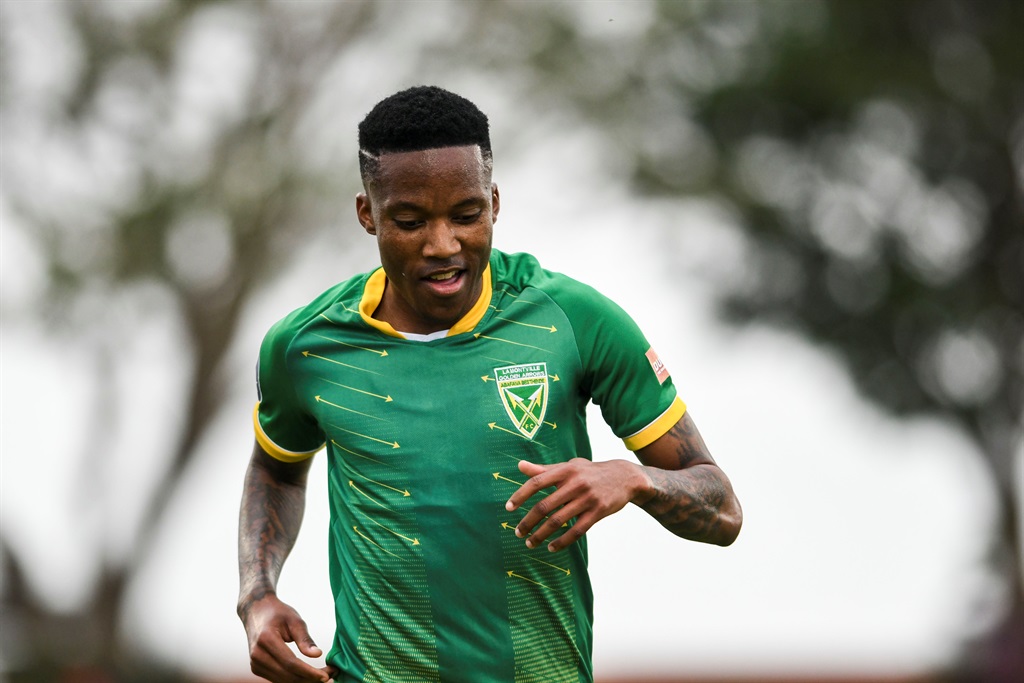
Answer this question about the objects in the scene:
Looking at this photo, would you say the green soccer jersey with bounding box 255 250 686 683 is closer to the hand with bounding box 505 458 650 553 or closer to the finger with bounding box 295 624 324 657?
the finger with bounding box 295 624 324 657

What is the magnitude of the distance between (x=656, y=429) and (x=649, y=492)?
0.46m

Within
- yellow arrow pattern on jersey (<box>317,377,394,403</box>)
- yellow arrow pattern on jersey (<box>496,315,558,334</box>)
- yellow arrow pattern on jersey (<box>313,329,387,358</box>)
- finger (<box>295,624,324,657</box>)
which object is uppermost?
yellow arrow pattern on jersey (<box>496,315,558,334</box>)

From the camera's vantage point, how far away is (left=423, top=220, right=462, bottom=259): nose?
4.84m

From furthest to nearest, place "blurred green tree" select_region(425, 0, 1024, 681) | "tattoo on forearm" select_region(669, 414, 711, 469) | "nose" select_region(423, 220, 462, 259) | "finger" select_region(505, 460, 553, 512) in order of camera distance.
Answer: "blurred green tree" select_region(425, 0, 1024, 681) → "tattoo on forearm" select_region(669, 414, 711, 469) → "nose" select_region(423, 220, 462, 259) → "finger" select_region(505, 460, 553, 512)

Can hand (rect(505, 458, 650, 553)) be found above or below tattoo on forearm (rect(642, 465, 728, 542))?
below

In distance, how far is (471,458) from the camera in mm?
4879

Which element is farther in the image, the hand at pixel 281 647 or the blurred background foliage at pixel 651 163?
the blurred background foliage at pixel 651 163

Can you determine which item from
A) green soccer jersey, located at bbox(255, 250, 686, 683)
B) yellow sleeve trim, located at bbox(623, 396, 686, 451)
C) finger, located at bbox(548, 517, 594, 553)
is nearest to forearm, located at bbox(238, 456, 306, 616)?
green soccer jersey, located at bbox(255, 250, 686, 683)

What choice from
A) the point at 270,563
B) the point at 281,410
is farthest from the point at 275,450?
the point at 270,563

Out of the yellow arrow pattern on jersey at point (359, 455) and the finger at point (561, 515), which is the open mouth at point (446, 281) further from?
the finger at point (561, 515)

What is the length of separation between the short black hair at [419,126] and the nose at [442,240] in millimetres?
244

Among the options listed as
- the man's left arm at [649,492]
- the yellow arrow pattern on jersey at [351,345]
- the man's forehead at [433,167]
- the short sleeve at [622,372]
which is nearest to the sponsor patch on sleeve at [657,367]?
the short sleeve at [622,372]

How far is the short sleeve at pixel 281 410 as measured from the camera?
5.25 metres

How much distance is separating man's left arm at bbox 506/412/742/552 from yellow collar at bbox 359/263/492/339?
647 millimetres
